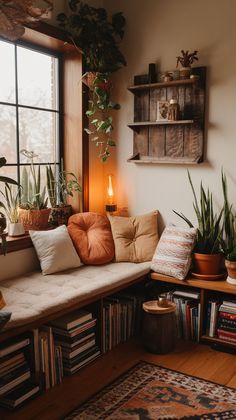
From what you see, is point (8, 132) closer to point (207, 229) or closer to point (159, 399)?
point (207, 229)

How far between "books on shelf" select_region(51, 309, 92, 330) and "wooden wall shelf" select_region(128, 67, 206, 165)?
149cm

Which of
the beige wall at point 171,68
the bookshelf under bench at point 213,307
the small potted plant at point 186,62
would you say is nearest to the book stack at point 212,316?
the bookshelf under bench at point 213,307

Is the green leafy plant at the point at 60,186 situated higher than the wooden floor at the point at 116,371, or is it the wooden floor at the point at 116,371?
the green leafy plant at the point at 60,186

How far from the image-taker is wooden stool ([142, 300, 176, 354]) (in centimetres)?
301

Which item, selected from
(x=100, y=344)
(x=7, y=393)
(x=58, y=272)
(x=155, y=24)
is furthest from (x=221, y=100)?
(x=7, y=393)

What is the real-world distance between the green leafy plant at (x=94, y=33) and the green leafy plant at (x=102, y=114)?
140 mm

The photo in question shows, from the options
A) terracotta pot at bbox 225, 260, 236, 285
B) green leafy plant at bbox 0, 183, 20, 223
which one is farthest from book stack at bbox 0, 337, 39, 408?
terracotta pot at bbox 225, 260, 236, 285

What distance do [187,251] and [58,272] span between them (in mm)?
1003

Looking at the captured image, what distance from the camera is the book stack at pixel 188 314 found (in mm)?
3254

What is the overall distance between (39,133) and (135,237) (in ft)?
3.96

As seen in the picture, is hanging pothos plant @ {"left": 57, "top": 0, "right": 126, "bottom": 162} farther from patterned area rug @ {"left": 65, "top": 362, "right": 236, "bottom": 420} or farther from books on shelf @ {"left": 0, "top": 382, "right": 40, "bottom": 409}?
books on shelf @ {"left": 0, "top": 382, "right": 40, "bottom": 409}

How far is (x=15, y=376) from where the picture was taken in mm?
2383

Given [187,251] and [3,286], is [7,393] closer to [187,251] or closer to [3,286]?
[3,286]

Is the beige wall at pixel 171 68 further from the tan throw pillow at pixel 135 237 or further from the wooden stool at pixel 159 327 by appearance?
the wooden stool at pixel 159 327
